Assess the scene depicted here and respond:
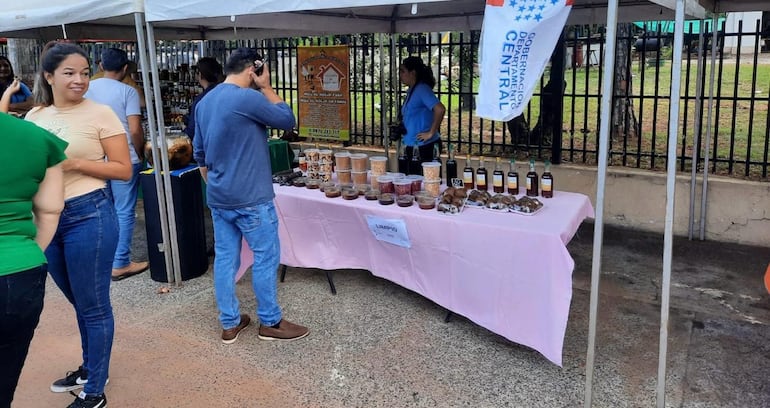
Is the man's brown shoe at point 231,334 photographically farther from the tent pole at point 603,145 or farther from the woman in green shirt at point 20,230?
the tent pole at point 603,145

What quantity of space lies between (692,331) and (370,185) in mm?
2304

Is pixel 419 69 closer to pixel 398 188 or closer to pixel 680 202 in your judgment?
pixel 398 188

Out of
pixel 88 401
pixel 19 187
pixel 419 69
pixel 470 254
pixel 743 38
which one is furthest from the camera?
pixel 743 38

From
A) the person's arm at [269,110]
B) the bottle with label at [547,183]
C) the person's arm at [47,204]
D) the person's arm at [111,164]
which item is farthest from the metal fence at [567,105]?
the person's arm at [47,204]

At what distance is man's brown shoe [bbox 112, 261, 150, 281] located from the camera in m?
5.08

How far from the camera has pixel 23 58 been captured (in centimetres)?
1119

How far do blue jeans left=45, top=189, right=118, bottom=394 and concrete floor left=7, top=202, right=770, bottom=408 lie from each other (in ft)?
1.48

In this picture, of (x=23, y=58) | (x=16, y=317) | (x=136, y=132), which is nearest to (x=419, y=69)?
(x=136, y=132)

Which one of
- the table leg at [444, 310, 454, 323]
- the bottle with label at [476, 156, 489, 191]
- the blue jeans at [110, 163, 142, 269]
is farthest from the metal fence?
the blue jeans at [110, 163, 142, 269]

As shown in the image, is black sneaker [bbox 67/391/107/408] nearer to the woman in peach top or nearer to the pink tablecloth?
the woman in peach top

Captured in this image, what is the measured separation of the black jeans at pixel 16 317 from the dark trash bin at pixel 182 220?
2.78 meters

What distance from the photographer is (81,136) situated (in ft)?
9.30

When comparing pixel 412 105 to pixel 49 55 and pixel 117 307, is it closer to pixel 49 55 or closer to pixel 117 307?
pixel 117 307

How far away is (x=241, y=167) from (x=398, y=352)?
1413mm
